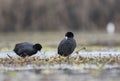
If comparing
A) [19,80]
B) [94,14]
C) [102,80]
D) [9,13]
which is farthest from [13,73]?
[94,14]

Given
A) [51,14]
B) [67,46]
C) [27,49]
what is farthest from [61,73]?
[51,14]

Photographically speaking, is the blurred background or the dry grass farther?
the blurred background

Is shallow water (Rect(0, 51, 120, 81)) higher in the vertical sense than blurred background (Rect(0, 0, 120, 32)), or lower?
lower

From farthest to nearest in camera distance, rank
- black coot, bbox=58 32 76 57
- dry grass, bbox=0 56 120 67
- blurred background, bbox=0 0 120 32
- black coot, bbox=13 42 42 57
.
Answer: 1. blurred background, bbox=0 0 120 32
2. black coot, bbox=13 42 42 57
3. black coot, bbox=58 32 76 57
4. dry grass, bbox=0 56 120 67

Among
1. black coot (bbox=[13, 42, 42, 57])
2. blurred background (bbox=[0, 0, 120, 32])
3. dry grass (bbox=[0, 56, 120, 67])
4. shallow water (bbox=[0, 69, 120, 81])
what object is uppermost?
blurred background (bbox=[0, 0, 120, 32])

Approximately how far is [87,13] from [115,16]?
3751mm

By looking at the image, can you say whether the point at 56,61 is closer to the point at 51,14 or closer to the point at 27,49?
the point at 27,49

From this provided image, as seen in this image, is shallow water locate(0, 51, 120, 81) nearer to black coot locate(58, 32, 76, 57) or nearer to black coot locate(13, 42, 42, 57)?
black coot locate(58, 32, 76, 57)

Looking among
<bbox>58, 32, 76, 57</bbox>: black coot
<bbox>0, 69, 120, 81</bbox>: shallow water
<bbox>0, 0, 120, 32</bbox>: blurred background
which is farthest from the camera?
<bbox>0, 0, 120, 32</bbox>: blurred background

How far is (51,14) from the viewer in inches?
1582

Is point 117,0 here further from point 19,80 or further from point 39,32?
point 19,80

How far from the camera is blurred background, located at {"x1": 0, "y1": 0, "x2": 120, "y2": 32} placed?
39.3 metres

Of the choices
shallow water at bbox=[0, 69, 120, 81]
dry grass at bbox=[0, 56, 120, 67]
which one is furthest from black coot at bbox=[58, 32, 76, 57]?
shallow water at bbox=[0, 69, 120, 81]

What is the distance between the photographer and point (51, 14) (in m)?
40.2
